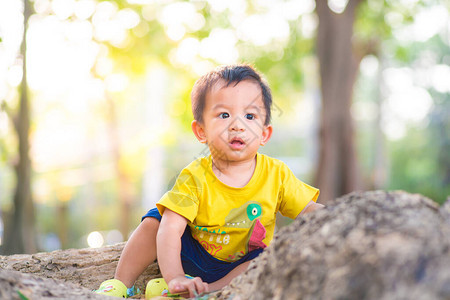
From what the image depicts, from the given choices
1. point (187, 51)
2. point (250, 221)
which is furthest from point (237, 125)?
point (187, 51)

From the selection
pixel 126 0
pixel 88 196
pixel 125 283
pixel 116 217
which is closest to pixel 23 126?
pixel 126 0

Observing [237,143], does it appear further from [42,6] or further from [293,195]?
[42,6]

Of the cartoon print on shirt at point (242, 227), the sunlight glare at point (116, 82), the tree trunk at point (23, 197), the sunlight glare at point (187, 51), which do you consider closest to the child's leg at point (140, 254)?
the cartoon print on shirt at point (242, 227)

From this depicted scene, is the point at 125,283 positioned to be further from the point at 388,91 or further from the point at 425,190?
the point at 388,91

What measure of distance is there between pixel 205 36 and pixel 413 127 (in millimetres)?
10954

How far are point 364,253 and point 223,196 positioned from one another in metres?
1.21

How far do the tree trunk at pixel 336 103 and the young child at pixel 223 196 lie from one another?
5.02m

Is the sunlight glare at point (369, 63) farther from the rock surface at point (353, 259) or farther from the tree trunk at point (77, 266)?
the rock surface at point (353, 259)

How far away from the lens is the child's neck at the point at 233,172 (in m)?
2.32

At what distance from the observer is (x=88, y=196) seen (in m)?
13.2

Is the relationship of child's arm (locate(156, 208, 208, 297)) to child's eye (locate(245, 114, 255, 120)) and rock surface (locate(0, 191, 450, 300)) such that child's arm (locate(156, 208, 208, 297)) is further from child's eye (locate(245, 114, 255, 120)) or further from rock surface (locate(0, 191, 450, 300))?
child's eye (locate(245, 114, 255, 120))

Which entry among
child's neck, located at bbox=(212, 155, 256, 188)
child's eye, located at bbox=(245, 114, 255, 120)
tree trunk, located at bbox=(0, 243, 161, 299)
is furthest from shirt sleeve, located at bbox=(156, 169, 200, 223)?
tree trunk, located at bbox=(0, 243, 161, 299)

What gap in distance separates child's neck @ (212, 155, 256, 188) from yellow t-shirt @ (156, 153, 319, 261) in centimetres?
3

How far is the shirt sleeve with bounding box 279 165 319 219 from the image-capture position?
7.77ft
